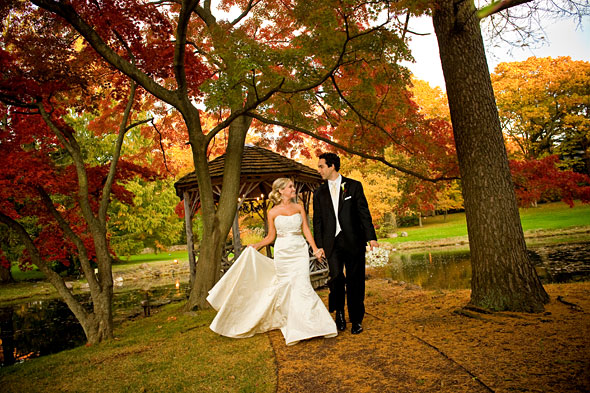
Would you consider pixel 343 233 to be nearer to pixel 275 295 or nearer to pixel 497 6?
pixel 275 295

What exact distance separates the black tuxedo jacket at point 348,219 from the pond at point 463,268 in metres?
7.04

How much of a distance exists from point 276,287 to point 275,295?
113 millimetres

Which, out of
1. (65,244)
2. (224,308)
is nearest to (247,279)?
(224,308)

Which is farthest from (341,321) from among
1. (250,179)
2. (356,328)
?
(250,179)

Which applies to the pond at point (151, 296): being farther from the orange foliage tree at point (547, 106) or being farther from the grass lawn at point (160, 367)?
A: the orange foliage tree at point (547, 106)

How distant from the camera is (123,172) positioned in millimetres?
8398

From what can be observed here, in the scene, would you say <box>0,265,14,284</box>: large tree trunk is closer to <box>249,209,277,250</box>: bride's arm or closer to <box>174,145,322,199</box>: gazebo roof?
<box>174,145,322,199</box>: gazebo roof

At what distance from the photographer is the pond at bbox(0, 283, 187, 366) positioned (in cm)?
821

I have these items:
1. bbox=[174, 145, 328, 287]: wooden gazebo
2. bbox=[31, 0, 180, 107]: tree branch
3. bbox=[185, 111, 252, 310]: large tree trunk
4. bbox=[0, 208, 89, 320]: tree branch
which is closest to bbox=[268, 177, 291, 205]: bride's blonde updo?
bbox=[185, 111, 252, 310]: large tree trunk

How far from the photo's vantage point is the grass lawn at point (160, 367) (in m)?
3.49

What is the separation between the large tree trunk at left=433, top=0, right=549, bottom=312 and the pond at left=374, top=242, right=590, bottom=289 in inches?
229

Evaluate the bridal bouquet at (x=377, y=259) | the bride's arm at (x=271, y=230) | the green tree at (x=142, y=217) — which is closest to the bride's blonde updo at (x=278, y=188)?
the bride's arm at (x=271, y=230)

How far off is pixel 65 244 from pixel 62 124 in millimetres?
6569

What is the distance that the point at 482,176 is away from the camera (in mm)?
4781
